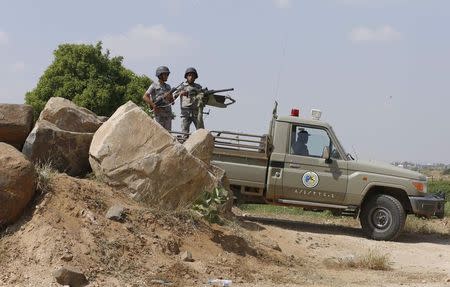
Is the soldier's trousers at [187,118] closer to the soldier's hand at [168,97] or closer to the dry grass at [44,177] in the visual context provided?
the soldier's hand at [168,97]

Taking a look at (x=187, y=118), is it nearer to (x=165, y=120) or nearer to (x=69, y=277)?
(x=165, y=120)

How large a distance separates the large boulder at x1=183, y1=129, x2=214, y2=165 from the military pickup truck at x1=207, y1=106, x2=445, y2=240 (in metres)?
1.64

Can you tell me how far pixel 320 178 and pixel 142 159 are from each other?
170 inches

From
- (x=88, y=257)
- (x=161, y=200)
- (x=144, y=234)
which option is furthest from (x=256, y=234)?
(x=88, y=257)

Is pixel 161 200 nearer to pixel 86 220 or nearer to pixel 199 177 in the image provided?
pixel 199 177

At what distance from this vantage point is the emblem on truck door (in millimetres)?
11195

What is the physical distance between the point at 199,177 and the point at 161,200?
0.57 m

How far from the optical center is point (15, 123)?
7902mm

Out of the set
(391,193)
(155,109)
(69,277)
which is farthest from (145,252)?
(391,193)

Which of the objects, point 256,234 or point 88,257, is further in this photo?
point 256,234

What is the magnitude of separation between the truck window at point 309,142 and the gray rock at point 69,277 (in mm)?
5903

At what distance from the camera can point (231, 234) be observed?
8.27 meters

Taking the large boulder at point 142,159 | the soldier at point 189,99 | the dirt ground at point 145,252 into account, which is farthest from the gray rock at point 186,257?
the soldier at point 189,99

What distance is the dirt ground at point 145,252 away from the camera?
638 cm
